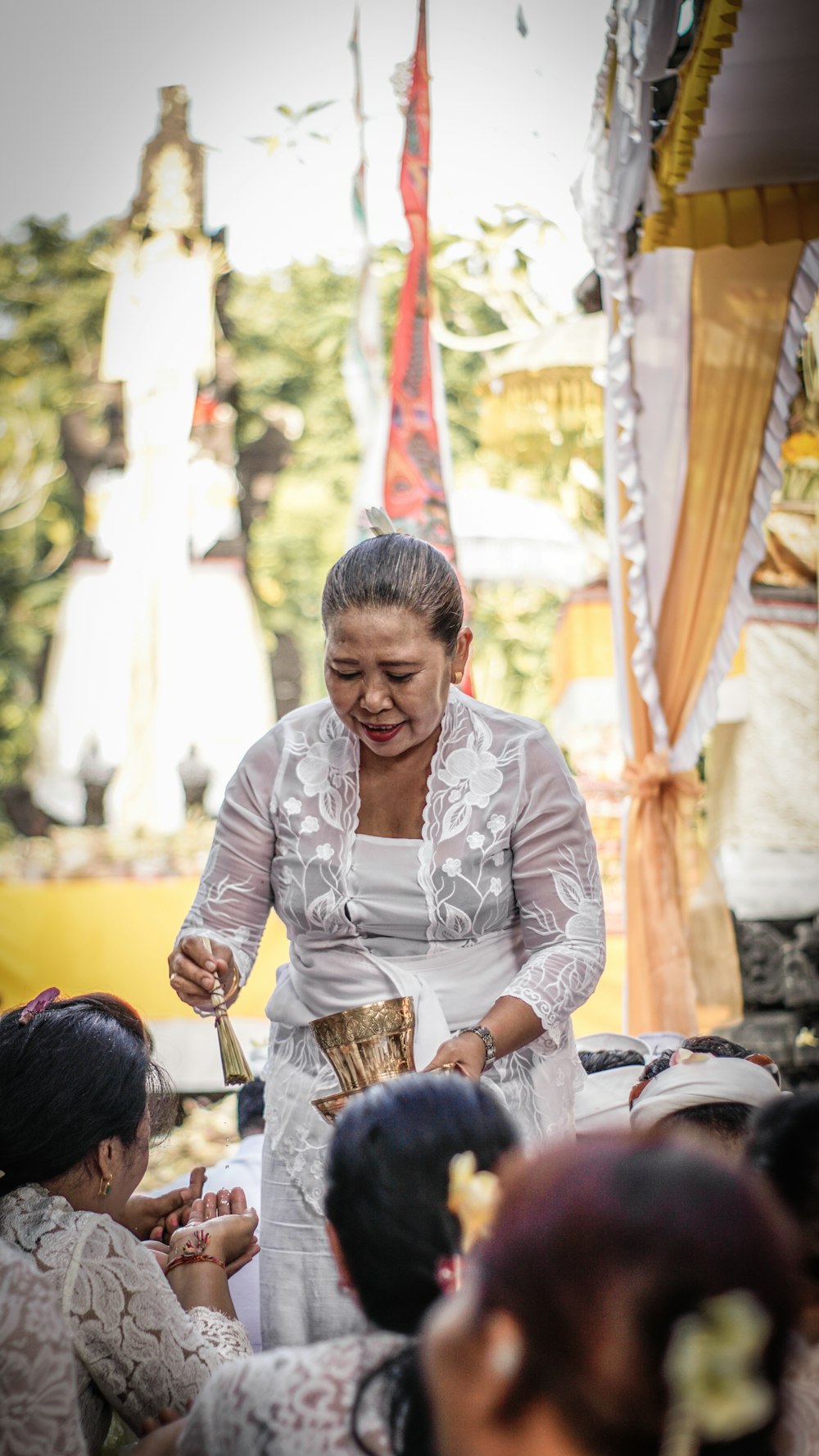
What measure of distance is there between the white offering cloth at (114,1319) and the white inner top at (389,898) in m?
0.69

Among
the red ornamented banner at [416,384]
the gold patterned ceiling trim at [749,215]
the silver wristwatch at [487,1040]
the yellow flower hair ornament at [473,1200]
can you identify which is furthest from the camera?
the red ornamented banner at [416,384]

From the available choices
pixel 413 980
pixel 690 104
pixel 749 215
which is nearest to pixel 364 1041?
pixel 413 980

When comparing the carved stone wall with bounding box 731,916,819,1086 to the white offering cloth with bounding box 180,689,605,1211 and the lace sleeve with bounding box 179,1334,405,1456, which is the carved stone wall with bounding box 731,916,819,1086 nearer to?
the white offering cloth with bounding box 180,689,605,1211

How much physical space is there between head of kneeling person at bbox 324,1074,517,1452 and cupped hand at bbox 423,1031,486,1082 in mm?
435

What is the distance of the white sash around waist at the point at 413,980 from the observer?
2.21 m

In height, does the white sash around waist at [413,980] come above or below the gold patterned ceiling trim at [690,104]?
below

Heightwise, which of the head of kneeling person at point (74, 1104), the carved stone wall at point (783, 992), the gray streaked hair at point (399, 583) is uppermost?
the gray streaked hair at point (399, 583)

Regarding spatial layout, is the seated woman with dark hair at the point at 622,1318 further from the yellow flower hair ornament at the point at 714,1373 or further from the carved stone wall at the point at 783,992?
the carved stone wall at the point at 783,992

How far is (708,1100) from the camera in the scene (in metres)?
2.29

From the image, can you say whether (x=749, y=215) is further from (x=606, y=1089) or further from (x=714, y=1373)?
(x=714, y=1373)

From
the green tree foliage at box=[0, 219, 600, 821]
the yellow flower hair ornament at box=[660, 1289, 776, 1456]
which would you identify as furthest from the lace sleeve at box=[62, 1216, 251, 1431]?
the green tree foliage at box=[0, 219, 600, 821]

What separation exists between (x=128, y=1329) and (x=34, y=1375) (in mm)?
278

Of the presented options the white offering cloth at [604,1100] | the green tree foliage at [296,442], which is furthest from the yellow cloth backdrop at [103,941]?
the white offering cloth at [604,1100]

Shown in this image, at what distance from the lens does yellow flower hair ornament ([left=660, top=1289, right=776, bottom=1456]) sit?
867mm
